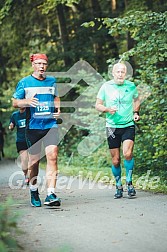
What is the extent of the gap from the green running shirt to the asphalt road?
1240 millimetres

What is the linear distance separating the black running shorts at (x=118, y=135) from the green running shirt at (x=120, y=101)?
67 mm

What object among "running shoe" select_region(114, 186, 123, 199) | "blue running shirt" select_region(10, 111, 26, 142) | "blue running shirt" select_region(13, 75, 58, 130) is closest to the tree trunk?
"blue running shirt" select_region(10, 111, 26, 142)

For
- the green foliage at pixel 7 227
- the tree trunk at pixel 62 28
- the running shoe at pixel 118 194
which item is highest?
the tree trunk at pixel 62 28

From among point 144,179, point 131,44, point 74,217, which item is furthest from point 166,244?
point 131,44

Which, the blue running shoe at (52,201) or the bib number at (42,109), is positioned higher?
the bib number at (42,109)

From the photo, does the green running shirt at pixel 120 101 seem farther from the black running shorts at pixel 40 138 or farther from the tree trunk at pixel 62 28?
the tree trunk at pixel 62 28

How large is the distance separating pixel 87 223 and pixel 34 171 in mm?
2284

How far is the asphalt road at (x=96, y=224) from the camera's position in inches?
231

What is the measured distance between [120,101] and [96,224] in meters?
3.13

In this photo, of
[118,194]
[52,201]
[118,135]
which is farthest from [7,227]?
[118,135]

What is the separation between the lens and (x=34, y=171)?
9.30 m

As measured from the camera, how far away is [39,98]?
8961mm

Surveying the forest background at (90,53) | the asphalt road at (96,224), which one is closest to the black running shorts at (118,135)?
the asphalt road at (96,224)

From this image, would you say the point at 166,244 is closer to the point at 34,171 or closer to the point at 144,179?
the point at 34,171
